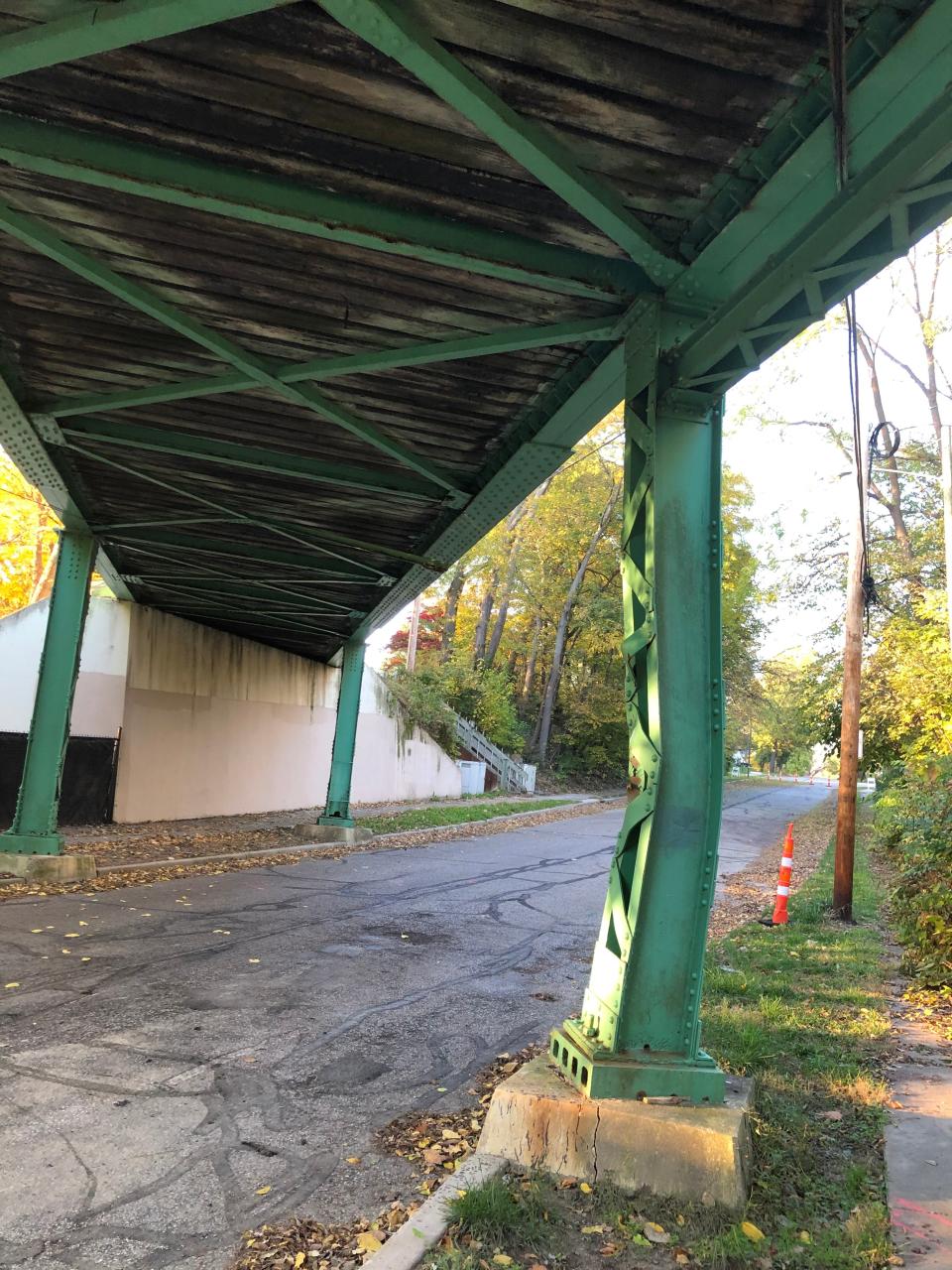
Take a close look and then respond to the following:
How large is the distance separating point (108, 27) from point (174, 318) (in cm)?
259

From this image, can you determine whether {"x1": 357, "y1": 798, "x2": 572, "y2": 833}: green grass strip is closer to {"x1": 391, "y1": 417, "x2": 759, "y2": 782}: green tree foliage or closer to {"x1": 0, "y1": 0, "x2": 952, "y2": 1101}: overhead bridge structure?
{"x1": 391, "y1": 417, "x2": 759, "y2": 782}: green tree foliage

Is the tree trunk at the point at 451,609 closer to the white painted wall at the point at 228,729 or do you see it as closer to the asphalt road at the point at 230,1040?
the white painted wall at the point at 228,729

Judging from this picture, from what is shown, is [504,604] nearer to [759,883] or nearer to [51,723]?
[759,883]

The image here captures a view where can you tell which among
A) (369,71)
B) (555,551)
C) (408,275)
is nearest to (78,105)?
(369,71)

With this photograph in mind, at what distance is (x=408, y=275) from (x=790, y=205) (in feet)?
6.84

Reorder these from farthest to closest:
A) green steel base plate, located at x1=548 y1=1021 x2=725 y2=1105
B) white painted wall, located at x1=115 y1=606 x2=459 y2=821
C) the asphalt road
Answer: white painted wall, located at x1=115 y1=606 x2=459 y2=821 → green steel base plate, located at x1=548 y1=1021 x2=725 y2=1105 → the asphalt road

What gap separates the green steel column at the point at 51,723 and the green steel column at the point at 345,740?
20.4 feet

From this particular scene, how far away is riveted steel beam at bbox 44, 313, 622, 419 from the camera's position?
493 centimetres

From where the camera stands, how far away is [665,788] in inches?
155

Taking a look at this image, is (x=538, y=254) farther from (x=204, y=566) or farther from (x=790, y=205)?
(x=204, y=566)

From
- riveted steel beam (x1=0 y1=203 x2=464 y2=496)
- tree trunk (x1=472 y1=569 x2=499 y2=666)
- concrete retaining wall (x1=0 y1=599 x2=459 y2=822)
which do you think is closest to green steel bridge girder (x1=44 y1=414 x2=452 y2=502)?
riveted steel beam (x1=0 y1=203 x2=464 y2=496)

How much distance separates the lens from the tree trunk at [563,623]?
36.9 metres

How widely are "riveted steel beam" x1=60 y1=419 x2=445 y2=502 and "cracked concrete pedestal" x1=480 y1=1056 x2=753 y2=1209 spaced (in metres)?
5.77

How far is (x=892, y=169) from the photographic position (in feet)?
9.28
